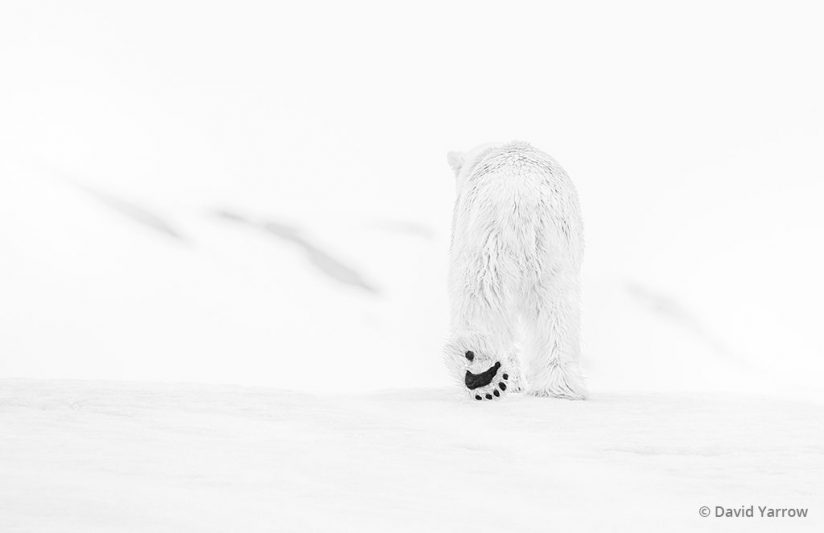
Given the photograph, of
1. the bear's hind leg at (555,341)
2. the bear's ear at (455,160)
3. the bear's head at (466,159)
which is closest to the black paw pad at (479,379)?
the bear's hind leg at (555,341)

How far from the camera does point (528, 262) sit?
6.98 m

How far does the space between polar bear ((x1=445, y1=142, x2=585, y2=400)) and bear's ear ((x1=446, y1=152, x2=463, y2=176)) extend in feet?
4.08

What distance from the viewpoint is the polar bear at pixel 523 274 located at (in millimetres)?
6844

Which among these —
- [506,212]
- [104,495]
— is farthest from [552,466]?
[506,212]

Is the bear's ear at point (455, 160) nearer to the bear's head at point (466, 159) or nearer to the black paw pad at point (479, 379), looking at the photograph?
the bear's head at point (466, 159)

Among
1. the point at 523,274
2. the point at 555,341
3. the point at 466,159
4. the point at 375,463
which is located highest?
the point at 466,159

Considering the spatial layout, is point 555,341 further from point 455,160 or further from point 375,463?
point 375,463

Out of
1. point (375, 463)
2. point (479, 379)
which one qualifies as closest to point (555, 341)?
point (479, 379)

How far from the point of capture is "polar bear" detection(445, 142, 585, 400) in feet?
22.5

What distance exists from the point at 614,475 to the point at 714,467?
20.0 inches

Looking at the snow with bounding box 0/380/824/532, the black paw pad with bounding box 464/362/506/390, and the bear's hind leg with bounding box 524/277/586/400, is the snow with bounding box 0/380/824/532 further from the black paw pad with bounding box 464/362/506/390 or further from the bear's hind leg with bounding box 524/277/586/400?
the bear's hind leg with bounding box 524/277/586/400

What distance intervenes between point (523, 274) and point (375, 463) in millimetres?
3032

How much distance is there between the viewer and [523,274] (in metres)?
7.00

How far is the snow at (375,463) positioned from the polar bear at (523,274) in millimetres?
969
